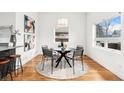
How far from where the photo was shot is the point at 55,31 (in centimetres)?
270

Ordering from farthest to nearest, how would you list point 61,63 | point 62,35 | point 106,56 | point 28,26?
point 61,63
point 106,56
point 28,26
point 62,35

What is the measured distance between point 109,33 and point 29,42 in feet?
7.33

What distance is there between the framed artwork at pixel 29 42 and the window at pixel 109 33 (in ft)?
6.86

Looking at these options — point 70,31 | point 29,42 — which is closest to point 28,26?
point 29,42

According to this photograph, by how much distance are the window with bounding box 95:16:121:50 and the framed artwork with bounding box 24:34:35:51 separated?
82.3 inches

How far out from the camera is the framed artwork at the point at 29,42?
2619mm

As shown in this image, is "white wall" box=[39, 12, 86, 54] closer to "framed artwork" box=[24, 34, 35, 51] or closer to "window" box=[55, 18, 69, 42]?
"window" box=[55, 18, 69, 42]

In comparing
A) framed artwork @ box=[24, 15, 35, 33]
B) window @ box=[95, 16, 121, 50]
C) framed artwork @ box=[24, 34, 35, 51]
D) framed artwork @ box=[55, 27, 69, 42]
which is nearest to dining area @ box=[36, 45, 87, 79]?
framed artwork @ box=[24, 34, 35, 51]

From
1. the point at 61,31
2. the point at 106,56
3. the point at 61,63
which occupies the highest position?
the point at 61,31

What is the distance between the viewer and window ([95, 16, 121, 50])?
276 cm

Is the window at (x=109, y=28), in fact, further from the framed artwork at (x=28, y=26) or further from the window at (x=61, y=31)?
the framed artwork at (x=28, y=26)

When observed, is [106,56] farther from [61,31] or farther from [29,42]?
[29,42]

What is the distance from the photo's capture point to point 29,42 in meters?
2.72
